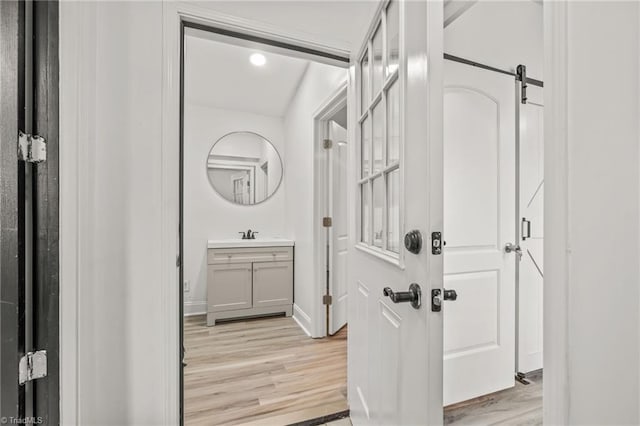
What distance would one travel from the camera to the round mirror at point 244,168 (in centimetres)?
340

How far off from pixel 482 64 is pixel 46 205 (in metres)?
2.07

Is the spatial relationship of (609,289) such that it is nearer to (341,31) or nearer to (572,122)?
(572,122)

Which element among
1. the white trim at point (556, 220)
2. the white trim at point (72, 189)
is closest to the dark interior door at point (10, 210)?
the white trim at point (72, 189)

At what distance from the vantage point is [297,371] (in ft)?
6.66

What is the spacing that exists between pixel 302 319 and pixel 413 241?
239 cm

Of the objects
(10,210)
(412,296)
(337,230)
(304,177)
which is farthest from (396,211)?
(304,177)

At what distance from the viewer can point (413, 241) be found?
2.47 ft

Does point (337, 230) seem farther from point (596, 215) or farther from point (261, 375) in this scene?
point (596, 215)

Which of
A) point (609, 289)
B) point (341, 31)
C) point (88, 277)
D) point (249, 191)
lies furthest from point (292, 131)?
point (609, 289)

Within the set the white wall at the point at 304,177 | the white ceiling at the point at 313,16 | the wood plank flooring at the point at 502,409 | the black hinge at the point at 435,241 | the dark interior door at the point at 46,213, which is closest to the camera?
Answer: the black hinge at the point at 435,241

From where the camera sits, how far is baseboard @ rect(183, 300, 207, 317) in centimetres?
318

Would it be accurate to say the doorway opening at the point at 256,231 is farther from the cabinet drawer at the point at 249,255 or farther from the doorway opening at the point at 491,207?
the doorway opening at the point at 491,207

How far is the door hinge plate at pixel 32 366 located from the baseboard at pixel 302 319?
2061 millimetres

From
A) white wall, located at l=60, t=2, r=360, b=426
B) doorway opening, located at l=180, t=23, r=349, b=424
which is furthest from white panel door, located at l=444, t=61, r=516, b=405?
white wall, located at l=60, t=2, r=360, b=426
